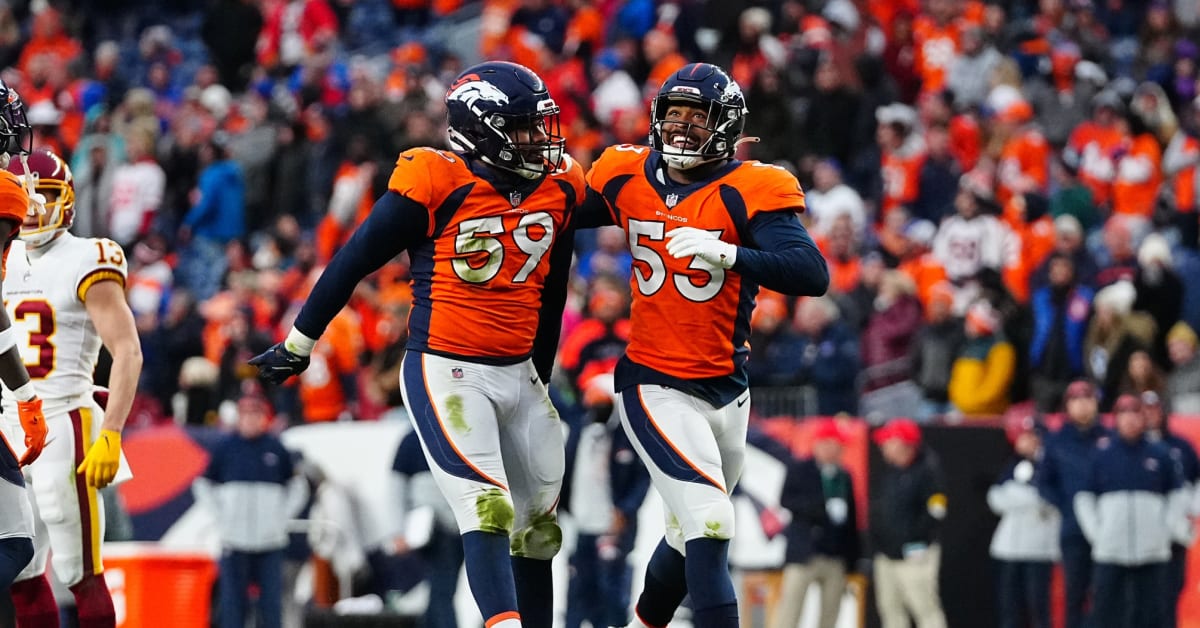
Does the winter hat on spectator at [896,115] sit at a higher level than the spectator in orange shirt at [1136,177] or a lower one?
higher

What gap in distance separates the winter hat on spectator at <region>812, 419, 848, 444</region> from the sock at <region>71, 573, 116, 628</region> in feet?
22.2

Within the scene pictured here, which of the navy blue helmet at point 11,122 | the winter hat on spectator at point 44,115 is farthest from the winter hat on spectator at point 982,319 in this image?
the winter hat on spectator at point 44,115

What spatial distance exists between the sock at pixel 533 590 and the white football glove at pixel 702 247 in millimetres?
1347

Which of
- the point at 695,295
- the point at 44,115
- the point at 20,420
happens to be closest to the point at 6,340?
the point at 20,420

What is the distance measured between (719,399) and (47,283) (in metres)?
2.82

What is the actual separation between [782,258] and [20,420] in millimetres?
2775

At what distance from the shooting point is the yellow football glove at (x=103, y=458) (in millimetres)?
7895

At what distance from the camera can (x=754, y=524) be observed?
14312mm

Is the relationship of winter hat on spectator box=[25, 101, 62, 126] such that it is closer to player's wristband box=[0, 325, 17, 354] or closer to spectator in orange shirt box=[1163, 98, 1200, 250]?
spectator in orange shirt box=[1163, 98, 1200, 250]

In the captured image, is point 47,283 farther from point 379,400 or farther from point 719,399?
point 379,400

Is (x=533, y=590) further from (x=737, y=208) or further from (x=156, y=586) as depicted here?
(x=156, y=586)

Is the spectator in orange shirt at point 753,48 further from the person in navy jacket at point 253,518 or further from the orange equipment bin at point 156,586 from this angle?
the orange equipment bin at point 156,586

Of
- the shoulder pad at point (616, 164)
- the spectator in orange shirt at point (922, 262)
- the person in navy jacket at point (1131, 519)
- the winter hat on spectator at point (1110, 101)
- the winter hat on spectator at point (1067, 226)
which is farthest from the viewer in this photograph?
the winter hat on spectator at point (1110, 101)

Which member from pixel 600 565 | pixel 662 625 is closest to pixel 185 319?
pixel 600 565
